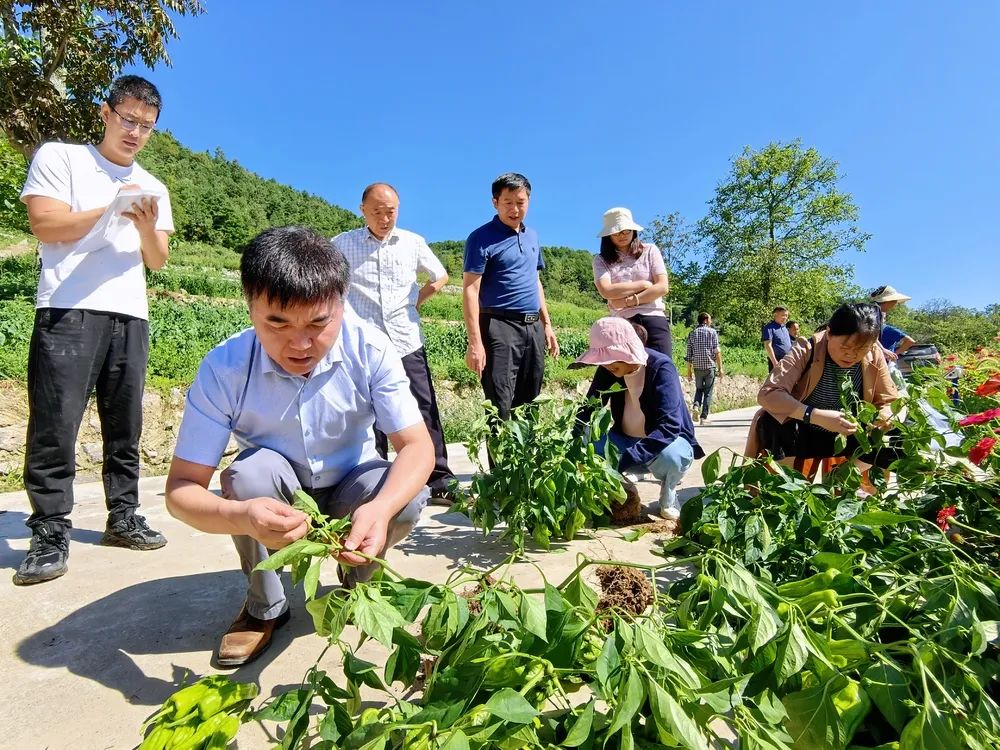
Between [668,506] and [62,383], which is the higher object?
[62,383]

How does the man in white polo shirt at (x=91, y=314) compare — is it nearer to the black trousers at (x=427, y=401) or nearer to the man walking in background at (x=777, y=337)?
the black trousers at (x=427, y=401)

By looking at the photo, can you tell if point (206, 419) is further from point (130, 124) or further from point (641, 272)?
point (641, 272)

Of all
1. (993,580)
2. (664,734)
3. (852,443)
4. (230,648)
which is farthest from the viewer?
(852,443)

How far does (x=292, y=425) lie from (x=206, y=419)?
235 mm

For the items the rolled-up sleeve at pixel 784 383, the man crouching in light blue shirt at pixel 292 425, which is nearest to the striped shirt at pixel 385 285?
the man crouching in light blue shirt at pixel 292 425

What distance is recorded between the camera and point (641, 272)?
139 inches

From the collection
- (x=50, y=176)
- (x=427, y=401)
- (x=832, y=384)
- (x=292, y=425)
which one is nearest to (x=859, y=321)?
(x=832, y=384)

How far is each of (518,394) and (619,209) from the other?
1359mm

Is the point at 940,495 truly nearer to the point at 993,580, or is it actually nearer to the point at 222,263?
the point at 993,580

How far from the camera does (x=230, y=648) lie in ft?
5.10

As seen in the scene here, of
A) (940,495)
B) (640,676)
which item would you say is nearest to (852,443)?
(940,495)

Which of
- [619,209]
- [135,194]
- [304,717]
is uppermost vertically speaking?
[619,209]

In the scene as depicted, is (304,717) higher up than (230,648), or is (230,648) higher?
(304,717)

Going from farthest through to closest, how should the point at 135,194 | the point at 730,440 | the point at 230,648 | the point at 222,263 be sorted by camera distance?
the point at 222,263
the point at 730,440
the point at 135,194
the point at 230,648
